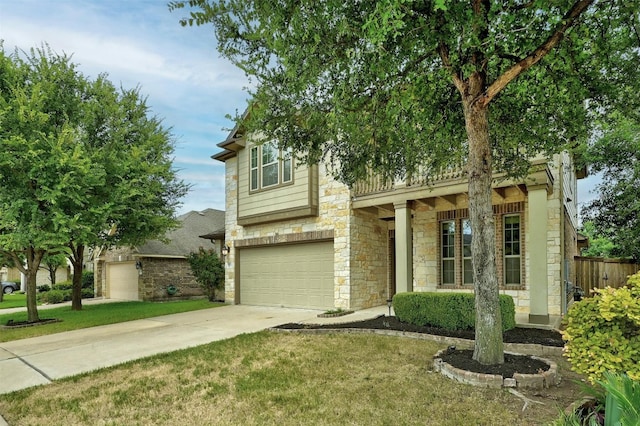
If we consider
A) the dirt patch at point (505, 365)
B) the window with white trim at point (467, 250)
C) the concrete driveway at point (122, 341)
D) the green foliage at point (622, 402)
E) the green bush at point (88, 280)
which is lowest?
the green bush at point (88, 280)

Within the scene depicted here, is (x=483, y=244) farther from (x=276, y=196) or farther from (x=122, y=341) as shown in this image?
(x=276, y=196)

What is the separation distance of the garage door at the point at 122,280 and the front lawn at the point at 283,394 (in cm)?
1567

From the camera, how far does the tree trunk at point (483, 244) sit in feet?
16.3

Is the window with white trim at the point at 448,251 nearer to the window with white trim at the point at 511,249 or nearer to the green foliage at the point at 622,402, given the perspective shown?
the window with white trim at the point at 511,249

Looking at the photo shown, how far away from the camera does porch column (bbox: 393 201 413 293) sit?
939cm

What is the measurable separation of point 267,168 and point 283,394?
9.40 m

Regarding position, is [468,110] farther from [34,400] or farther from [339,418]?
[34,400]

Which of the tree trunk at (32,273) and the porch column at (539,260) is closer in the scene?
the porch column at (539,260)

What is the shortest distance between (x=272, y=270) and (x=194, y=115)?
→ 279 inches

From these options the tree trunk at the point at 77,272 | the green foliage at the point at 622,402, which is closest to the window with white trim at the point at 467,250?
the green foliage at the point at 622,402

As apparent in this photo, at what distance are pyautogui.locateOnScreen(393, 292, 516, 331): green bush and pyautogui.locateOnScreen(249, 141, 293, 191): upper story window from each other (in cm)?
581

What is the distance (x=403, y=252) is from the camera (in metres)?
9.45

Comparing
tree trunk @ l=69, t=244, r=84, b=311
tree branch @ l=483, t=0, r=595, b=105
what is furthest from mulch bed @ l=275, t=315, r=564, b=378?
tree trunk @ l=69, t=244, r=84, b=311

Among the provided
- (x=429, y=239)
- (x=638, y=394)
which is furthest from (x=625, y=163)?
(x=638, y=394)
